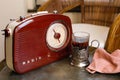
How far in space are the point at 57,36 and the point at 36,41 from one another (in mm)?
114

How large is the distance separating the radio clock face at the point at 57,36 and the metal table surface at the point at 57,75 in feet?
0.34

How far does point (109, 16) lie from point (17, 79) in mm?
1239

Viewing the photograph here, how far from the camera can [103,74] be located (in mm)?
760

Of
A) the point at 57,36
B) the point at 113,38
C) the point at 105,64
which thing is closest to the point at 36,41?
the point at 57,36

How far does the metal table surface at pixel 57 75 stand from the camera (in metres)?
0.74

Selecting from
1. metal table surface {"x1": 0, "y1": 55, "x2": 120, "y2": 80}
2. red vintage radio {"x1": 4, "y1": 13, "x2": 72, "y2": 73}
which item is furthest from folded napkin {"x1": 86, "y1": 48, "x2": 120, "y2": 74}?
red vintage radio {"x1": 4, "y1": 13, "x2": 72, "y2": 73}

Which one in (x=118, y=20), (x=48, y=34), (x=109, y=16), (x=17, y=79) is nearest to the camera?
(x=17, y=79)

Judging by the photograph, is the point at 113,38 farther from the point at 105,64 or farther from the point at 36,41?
the point at 36,41

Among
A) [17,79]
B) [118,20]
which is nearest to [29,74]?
[17,79]

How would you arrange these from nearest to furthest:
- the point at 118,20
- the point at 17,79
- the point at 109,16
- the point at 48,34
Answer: the point at 17,79 < the point at 48,34 < the point at 118,20 < the point at 109,16

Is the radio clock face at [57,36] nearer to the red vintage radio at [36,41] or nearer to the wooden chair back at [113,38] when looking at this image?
the red vintage radio at [36,41]

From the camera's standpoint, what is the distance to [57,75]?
0.76 metres

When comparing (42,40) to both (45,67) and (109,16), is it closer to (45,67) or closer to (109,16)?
(45,67)

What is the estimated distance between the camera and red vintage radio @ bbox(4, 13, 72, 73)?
737mm
